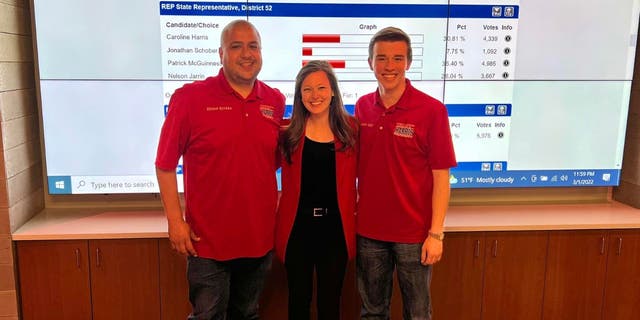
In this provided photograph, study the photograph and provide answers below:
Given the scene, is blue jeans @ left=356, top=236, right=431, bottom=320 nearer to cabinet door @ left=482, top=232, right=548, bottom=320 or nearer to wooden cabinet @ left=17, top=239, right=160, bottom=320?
cabinet door @ left=482, top=232, right=548, bottom=320

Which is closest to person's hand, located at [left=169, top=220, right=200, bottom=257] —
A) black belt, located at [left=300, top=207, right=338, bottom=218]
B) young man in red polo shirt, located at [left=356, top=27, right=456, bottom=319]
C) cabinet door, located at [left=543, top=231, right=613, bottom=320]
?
black belt, located at [left=300, top=207, right=338, bottom=218]

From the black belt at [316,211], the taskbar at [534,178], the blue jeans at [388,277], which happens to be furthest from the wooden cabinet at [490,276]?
the black belt at [316,211]

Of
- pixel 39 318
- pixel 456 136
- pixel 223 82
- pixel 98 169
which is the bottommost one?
pixel 39 318

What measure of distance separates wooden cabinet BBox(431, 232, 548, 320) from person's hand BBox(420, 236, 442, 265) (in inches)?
23.8

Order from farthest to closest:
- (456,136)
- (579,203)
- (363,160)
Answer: (579,203) < (456,136) < (363,160)

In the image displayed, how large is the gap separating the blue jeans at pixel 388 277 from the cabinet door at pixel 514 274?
0.70 m

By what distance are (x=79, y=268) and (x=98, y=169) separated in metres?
0.55

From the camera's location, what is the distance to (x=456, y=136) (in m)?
2.91

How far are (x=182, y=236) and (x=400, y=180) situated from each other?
94cm

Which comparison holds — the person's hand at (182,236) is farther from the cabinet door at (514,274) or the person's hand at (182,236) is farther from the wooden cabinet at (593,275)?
the wooden cabinet at (593,275)

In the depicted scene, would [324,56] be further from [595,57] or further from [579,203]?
[579,203]

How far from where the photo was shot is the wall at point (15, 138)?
7.89ft

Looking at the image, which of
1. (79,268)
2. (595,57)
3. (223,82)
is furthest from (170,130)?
(595,57)

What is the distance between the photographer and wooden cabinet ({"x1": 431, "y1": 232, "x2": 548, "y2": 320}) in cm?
269
